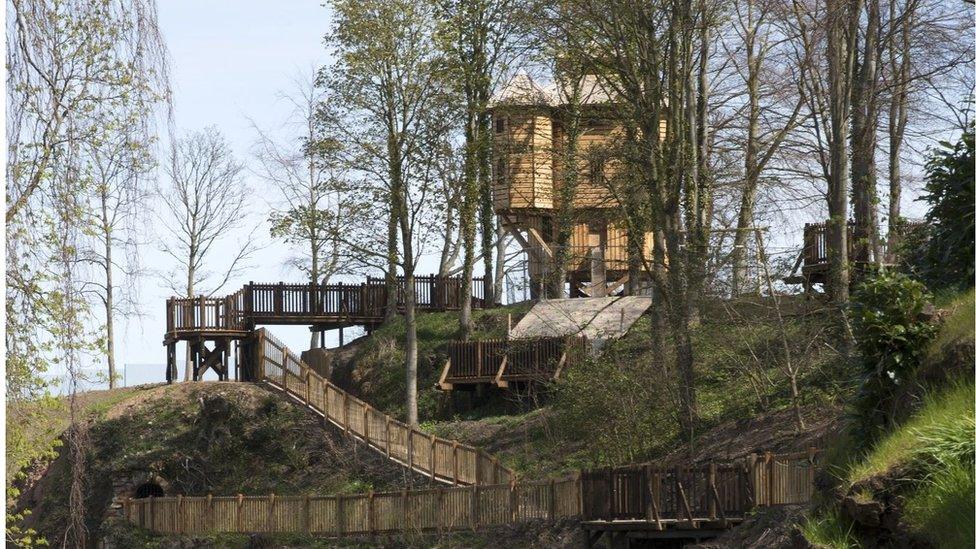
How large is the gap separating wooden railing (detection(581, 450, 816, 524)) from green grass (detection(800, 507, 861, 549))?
9.04 meters

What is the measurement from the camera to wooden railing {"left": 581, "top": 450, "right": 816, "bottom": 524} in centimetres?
2373

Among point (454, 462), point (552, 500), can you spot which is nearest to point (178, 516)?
point (454, 462)

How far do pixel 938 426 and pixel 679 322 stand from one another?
17.3m

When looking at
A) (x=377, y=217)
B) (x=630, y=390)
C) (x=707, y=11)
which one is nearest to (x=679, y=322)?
(x=630, y=390)

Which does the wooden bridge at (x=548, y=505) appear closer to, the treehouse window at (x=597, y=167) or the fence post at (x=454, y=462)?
the fence post at (x=454, y=462)

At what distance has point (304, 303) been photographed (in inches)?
1817

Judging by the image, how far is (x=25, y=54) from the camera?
14.0 m

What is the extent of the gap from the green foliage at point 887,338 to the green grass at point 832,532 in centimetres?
109

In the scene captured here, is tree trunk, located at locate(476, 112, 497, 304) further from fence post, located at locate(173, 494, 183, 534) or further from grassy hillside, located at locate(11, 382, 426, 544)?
fence post, located at locate(173, 494, 183, 534)

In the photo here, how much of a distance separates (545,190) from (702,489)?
19.9 metres

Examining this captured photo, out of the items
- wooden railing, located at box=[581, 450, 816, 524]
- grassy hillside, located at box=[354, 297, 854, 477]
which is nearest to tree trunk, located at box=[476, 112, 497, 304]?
grassy hillside, located at box=[354, 297, 854, 477]

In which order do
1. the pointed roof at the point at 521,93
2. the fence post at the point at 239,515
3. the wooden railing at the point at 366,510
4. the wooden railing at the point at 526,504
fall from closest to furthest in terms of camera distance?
the wooden railing at the point at 526,504, the wooden railing at the point at 366,510, the fence post at the point at 239,515, the pointed roof at the point at 521,93

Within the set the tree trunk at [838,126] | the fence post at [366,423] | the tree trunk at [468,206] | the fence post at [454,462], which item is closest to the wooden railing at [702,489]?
the tree trunk at [838,126]

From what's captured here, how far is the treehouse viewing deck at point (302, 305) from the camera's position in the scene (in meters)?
44.2
